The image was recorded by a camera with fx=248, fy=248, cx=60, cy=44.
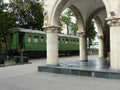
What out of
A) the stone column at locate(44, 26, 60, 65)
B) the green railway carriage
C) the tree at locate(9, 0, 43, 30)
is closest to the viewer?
the stone column at locate(44, 26, 60, 65)

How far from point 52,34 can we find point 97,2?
5717 millimetres

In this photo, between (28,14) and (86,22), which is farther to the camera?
(28,14)

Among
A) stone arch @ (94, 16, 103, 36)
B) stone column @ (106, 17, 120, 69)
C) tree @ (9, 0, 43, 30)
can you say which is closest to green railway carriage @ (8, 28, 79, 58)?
tree @ (9, 0, 43, 30)

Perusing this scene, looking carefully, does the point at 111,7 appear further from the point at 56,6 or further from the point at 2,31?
the point at 2,31

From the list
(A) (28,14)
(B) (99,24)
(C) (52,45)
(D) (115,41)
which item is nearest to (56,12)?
(C) (52,45)

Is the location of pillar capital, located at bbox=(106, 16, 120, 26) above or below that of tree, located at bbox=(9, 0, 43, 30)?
below

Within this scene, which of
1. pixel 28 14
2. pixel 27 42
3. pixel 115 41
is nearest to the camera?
pixel 115 41

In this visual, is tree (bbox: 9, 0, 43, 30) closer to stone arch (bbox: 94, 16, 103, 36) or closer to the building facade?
stone arch (bbox: 94, 16, 103, 36)

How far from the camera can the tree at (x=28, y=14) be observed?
122 feet

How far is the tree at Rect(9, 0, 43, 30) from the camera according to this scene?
37.3 m

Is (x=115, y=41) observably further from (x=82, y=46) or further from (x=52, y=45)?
(x=82, y=46)

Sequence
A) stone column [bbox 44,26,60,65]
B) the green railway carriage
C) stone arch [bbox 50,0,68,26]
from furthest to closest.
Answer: the green railway carriage
stone column [bbox 44,26,60,65]
stone arch [bbox 50,0,68,26]

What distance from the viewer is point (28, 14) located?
128ft

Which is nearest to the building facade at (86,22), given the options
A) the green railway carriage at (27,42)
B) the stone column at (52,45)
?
the stone column at (52,45)
